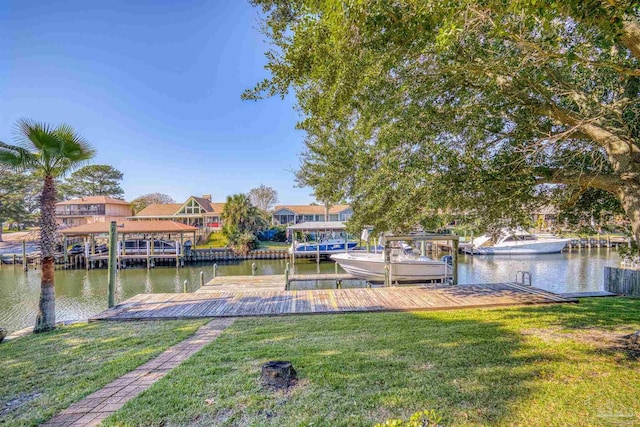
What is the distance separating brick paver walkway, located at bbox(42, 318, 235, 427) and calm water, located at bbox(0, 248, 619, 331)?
922 centimetres

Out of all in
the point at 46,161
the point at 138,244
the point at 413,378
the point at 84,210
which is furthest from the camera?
the point at 84,210

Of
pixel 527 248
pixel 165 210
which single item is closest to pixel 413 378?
pixel 527 248

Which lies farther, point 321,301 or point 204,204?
point 204,204

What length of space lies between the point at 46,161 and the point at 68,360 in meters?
5.59

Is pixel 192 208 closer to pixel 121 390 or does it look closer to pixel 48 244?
pixel 48 244

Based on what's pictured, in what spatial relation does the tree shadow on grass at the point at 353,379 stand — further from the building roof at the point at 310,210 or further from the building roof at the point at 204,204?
the building roof at the point at 310,210

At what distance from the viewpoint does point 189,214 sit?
129 ft

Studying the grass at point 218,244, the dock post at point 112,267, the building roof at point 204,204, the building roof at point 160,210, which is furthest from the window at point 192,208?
the dock post at point 112,267

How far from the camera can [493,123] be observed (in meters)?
5.16

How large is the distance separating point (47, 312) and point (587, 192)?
12443 millimetres

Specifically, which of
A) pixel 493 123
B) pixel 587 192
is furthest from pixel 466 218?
pixel 587 192

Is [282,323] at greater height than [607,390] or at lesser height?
lesser

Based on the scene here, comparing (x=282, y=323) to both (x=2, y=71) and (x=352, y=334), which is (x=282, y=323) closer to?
(x=352, y=334)

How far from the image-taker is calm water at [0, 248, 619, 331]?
43.4ft
